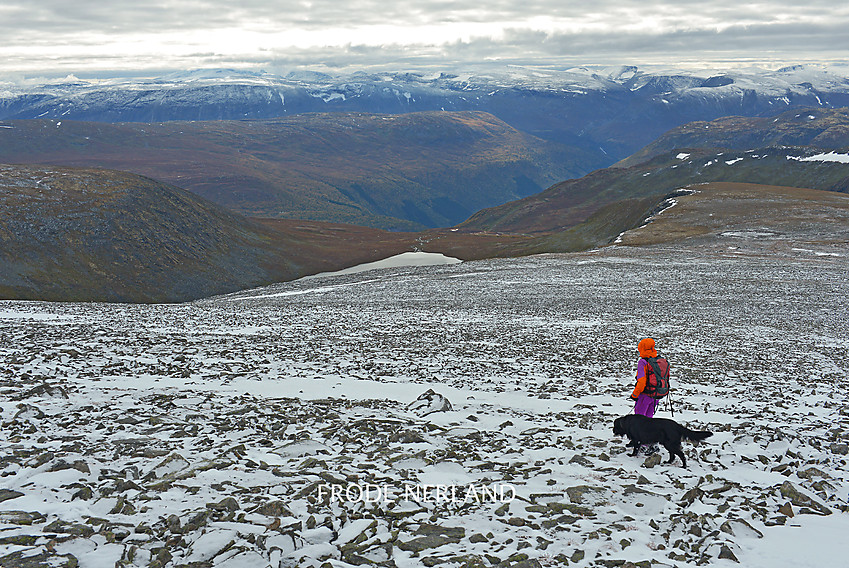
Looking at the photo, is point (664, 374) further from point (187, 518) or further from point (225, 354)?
point (225, 354)

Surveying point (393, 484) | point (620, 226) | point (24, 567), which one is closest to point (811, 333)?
point (393, 484)

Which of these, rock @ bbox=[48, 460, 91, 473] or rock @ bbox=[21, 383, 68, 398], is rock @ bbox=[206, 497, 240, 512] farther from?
rock @ bbox=[21, 383, 68, 398]

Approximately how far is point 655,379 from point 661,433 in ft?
4.35

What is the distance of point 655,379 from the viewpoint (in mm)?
12844

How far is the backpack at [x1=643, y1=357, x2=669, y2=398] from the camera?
41.9 feet

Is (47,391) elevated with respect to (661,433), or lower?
lower

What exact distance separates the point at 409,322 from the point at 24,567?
26345mm

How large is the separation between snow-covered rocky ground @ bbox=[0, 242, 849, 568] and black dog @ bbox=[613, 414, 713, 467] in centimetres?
33

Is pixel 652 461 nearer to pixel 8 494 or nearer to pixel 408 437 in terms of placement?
pixel 408 437

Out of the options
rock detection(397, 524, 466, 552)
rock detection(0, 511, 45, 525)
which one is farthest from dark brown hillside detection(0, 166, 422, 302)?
rock detection(397, 524, 466, 552)

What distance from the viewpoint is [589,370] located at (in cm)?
2209

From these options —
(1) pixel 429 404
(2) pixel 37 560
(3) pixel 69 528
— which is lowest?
(1) pixel 429 404

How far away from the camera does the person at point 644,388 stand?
12555 mm

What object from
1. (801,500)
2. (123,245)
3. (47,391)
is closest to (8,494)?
(47,391)
